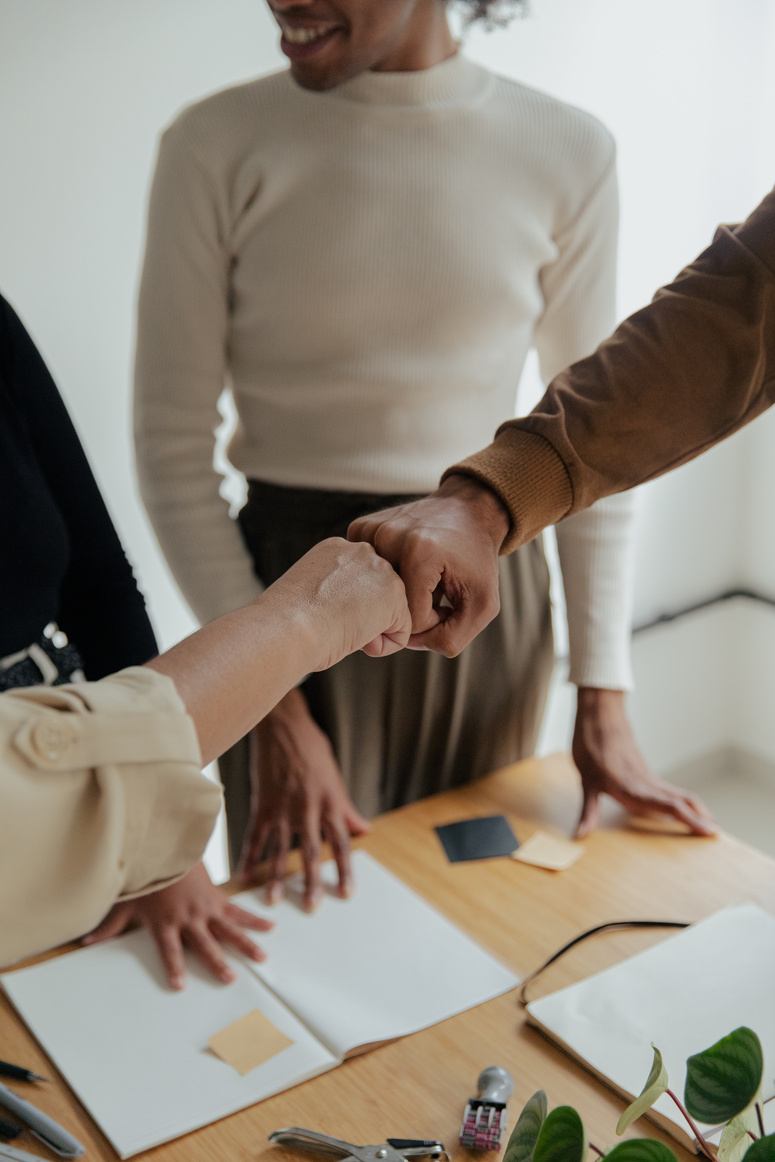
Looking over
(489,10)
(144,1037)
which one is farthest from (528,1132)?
(489,10)

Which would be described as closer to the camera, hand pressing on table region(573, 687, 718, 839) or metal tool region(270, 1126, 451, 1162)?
Answer: metal tool region(270, 1126, 451, 1162)

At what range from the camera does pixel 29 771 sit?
51 centimetres

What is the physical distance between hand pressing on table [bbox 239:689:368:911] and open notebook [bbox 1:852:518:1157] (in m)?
0.04

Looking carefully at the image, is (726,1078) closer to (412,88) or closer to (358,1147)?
(358,1147)

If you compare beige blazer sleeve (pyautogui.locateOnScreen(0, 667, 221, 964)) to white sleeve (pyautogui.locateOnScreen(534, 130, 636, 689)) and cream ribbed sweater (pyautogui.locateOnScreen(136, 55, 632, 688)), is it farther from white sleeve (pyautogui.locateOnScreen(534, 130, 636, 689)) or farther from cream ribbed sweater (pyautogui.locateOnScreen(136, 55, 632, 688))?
white sleeve (pyautogui.locateOnScreen(534, 130, 636, 689))

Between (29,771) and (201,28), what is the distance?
1817mm

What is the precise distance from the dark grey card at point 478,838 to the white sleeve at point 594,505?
30cm

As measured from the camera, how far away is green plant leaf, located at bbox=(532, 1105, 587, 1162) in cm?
58

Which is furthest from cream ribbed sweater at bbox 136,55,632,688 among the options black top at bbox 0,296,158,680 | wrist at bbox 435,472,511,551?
wrist at bbox 435,472,511,551

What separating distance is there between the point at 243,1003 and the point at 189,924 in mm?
105

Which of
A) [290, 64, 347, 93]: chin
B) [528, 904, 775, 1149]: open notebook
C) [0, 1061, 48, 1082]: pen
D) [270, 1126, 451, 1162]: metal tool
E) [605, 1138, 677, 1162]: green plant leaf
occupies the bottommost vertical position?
[528, 904, 775, 1149]: open notebook

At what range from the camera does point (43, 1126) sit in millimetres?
826

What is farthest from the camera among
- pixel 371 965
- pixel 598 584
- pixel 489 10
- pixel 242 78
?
pixel 242 78

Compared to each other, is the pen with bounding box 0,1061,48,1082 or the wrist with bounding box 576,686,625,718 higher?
the pen with bounding box 0,1061,48,1082
